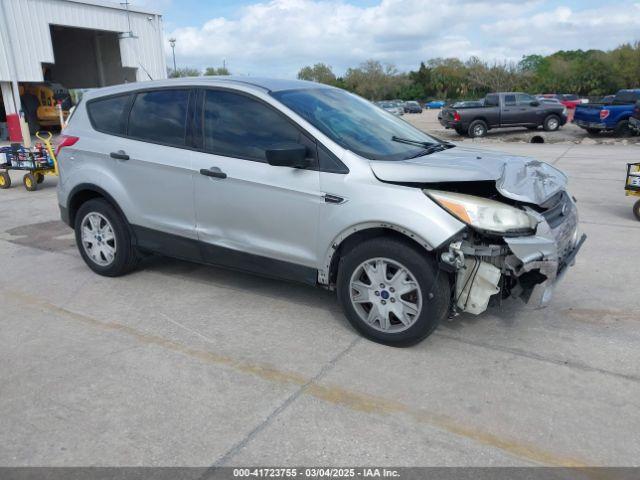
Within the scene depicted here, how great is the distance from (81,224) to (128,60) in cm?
2335

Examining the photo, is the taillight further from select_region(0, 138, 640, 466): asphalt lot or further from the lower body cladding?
the lower body cladding

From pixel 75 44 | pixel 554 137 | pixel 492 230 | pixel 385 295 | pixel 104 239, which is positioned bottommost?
pixel 554 137

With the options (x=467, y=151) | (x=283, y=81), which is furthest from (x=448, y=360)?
(x=283, y=81)

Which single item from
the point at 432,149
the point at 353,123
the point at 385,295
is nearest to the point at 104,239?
the point at 353,123

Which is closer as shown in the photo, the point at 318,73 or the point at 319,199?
the point at 319,199

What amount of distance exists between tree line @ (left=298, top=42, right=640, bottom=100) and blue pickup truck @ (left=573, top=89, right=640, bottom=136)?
1191 inches

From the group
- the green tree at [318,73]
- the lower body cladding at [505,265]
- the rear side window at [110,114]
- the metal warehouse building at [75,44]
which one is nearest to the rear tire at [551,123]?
the metal warehouse building at [75,44]

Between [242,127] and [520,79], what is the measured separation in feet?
214

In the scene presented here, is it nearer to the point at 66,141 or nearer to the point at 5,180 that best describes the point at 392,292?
the point at 66,141

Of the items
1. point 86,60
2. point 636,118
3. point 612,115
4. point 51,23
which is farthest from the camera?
point 86,60

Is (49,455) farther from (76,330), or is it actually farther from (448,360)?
(448,360)

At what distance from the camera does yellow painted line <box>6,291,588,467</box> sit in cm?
283

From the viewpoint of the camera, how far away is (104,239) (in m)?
5.41

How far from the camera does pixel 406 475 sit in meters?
2.66
